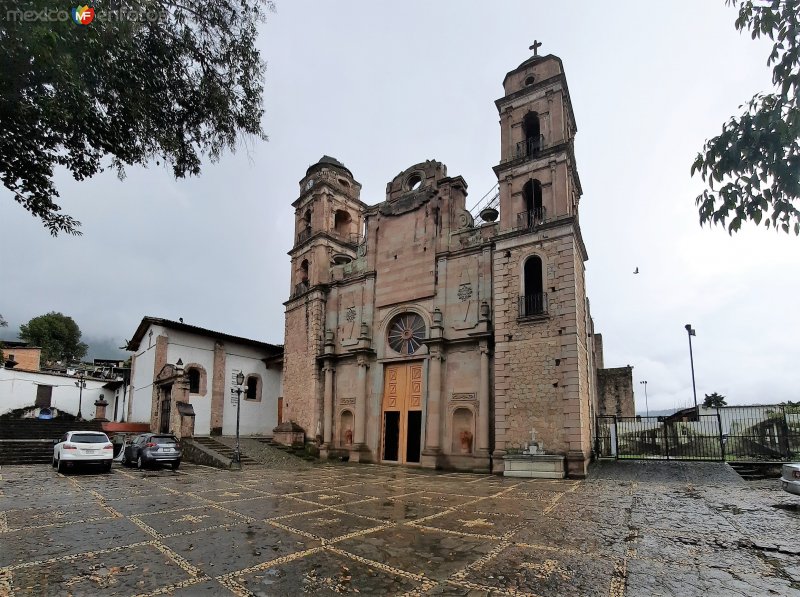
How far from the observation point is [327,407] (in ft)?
80.8

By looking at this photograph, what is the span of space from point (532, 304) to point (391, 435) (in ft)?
31.7

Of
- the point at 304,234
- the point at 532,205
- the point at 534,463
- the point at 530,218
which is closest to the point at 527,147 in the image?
the point at 532,205

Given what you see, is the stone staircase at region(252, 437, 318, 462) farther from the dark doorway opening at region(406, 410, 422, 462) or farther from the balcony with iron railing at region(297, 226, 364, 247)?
the balcony with iron railing at region(297, 226, 364, 247)

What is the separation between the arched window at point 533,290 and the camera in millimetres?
18688

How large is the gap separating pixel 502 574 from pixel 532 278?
15.7 meters

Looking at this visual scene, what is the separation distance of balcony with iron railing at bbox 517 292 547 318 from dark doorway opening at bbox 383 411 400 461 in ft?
27.2

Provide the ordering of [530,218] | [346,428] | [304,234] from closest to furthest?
[530,218] → [346,428] → [304,234]

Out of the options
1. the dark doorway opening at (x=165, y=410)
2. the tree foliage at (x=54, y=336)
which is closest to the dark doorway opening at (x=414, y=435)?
the dark doorway opening at (x=165, y=410)

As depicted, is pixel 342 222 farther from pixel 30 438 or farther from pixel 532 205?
pixel 30 438

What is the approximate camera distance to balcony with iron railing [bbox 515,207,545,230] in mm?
19656

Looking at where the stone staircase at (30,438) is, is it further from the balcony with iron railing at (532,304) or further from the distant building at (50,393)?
A: the balcony with iron railing at (532,304)

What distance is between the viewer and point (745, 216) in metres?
3.19

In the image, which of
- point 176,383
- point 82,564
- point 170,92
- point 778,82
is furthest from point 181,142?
point 176,383

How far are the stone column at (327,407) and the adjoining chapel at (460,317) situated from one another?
72 mm
